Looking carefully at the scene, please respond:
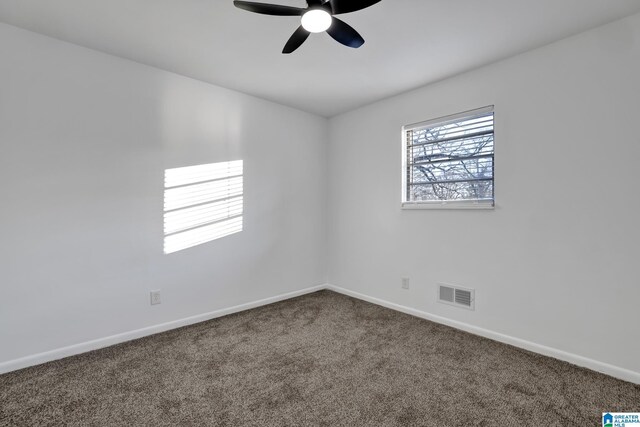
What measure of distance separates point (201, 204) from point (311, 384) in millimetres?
2020

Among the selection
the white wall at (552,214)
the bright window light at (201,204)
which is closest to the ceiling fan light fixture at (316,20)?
the white wall at (552,214)

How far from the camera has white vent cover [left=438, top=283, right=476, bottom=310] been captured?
9.29 feet

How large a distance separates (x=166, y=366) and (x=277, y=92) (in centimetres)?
286

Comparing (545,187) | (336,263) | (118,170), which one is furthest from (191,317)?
(545,187)

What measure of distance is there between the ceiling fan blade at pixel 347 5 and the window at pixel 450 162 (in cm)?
172

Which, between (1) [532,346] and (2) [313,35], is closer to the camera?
(2) [313,35]

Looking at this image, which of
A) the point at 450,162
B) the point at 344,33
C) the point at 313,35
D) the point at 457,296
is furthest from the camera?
the point at 450,162

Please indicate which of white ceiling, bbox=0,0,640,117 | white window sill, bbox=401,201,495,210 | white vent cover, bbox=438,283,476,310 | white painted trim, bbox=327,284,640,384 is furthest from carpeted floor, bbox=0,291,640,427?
white ceiling, bbox=0,0,640,117

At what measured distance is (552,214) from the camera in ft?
7.75

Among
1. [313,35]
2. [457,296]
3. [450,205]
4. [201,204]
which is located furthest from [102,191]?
[457,296]

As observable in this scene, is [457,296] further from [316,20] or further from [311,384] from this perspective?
[316,20]

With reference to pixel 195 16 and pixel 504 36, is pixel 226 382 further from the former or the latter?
pixel 504 36

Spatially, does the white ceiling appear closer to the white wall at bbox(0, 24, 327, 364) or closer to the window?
the white wall at bbox(0, 24, 327, 364)

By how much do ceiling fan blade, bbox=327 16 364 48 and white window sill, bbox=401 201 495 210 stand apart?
1811mm
